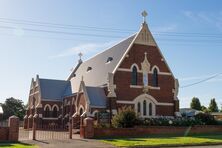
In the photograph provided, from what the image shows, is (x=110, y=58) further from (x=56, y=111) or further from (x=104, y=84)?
(x=56, y=111)

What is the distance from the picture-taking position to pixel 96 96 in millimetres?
41531

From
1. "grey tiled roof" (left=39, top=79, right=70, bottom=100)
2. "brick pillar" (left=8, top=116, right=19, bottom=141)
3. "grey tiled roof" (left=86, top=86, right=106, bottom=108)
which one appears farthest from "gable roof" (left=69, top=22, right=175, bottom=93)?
"brick pillar" (left=8, top=116, right=19, bottom=141)

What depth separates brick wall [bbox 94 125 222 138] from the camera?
29688 millimetres

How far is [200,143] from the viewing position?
85.3 ft

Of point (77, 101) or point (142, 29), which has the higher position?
point (142, 29)

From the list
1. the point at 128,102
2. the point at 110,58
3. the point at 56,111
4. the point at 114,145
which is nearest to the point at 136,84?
the point at 128,102

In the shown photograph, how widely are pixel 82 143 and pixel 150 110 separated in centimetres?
1942

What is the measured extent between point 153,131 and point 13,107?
187 feet

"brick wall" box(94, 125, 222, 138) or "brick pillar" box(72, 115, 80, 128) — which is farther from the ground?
"brick pillar" box(72, 115, 80, 128)

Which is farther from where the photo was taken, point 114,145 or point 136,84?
point 136,84

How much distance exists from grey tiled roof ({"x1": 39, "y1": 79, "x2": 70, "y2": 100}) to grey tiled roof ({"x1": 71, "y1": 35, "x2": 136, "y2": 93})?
6.59 feet

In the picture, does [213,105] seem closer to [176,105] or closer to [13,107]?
[13,107]

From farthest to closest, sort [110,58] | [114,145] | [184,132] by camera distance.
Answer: [110,58]
[184,132]
[114,145]

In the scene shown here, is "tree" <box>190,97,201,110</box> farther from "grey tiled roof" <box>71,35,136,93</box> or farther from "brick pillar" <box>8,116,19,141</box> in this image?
"brick pillar" <box>8,116,19,141</box>
